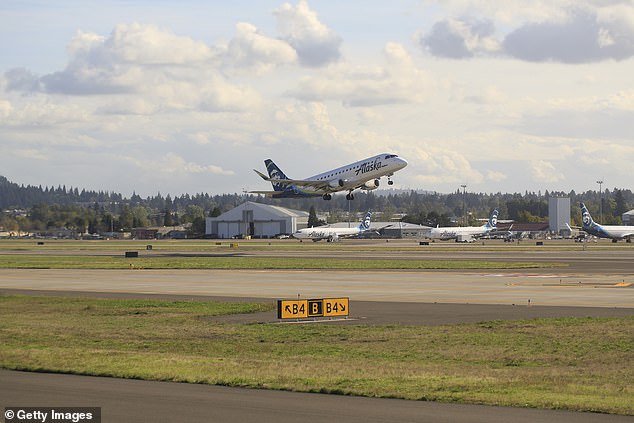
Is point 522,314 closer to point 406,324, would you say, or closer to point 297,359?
point 406,324

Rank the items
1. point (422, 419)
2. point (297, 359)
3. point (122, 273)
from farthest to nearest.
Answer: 1. point (122, 273)
2. point (297, 359)
3. point (422, 419)

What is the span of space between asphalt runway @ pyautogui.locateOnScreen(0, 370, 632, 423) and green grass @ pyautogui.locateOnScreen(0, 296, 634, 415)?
85 centimetres

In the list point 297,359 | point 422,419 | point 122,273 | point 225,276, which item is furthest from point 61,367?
point 122,273

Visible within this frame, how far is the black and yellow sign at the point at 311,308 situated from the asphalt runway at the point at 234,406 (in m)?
17.2

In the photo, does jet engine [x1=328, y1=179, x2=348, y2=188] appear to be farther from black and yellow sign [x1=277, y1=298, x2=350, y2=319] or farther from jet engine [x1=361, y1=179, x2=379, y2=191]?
black and yellow sign [x1=277, y1=298, x2=350, y2=319]

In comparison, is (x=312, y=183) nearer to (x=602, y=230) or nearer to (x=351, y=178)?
(x=351, y=178)

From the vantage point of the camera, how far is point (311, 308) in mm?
41781

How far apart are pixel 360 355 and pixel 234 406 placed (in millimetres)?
9847

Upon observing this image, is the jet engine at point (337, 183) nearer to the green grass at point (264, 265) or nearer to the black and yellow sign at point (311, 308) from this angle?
the green grass at point (264, 265)

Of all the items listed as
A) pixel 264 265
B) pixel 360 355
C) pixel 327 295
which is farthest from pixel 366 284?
pixel 360 355

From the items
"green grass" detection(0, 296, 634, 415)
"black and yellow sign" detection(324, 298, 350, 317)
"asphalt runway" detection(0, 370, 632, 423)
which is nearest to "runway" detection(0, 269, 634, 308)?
"black and yellow sign" detection(324, 298, 350, 317)

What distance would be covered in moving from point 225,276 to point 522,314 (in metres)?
37.3

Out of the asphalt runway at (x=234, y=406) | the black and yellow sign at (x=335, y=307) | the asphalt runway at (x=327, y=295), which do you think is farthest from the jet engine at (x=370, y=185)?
the asphalt runway at (x=234, y=406)

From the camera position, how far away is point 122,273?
82.4 metres
